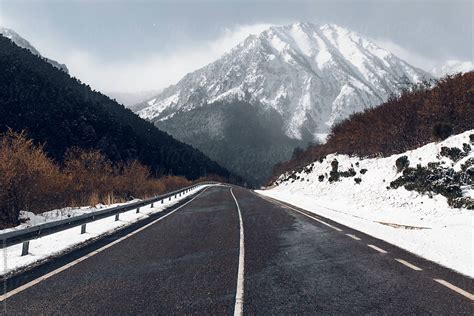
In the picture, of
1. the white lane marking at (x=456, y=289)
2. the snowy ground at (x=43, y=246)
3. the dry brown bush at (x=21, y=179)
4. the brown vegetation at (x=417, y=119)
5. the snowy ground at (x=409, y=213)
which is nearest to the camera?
the white lane marking at (x=456, y=289)

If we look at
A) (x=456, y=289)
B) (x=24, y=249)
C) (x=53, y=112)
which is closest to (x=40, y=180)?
(x=24, y=249)

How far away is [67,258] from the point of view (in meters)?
7.95

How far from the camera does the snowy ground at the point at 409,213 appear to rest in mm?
8773

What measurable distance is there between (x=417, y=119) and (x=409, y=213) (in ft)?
41.6

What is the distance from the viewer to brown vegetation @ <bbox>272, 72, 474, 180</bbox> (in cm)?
2195

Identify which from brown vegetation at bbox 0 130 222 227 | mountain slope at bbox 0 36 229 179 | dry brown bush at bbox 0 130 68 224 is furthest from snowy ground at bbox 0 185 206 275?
mountain slope at bbox 0 36 229 179

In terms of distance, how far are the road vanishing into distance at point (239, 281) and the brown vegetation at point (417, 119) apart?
53.6 ft

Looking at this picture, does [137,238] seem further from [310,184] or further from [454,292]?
[310,184]

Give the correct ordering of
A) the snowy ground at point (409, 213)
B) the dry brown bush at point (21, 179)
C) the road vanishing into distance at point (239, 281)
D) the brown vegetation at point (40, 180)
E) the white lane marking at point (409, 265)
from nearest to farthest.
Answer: the road vanishing into distance at point (239, 281) → the white lane marking at point (409, 265) → the snowy ground at point (409, 213) → the dry brown bush at point (21, 179) → the brown vegetation at point (40, 180)

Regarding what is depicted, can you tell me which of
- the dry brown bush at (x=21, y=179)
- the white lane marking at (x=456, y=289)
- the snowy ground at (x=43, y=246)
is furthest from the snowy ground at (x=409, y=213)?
the dry brown bush at (x=21, y=179)

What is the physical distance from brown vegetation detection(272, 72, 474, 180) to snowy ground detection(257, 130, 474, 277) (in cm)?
208

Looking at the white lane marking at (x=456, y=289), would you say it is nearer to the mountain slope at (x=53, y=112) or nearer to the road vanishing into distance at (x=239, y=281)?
the road vanishing into distance at (x=239, y=281)

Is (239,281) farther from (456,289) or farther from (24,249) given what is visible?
(24,249)

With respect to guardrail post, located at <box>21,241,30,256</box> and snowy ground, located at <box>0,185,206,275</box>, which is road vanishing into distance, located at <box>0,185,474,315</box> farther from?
guardrail post, located at <box>21,241,30,256</box>
